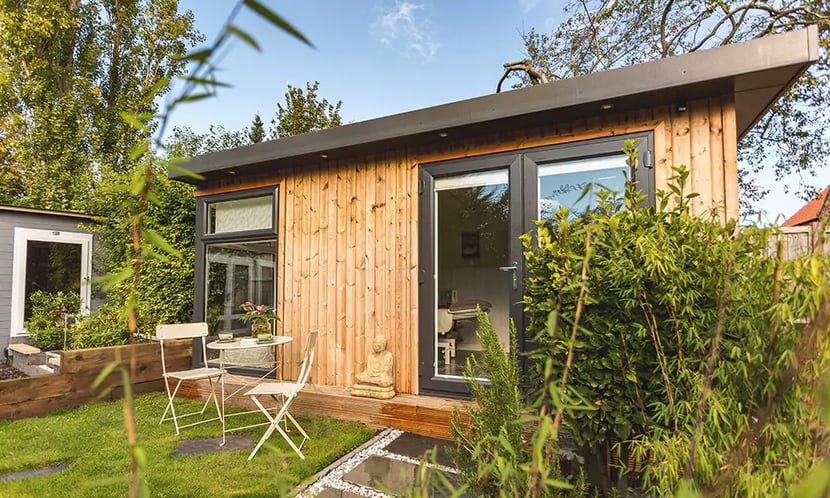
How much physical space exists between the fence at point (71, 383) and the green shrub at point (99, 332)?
842 mm

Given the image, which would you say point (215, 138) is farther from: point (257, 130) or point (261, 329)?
point (261, 329)

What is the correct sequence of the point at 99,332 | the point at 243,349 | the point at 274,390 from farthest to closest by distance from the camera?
1. the point at 99,332
2. the point at 243,349
3. the point at 274,390

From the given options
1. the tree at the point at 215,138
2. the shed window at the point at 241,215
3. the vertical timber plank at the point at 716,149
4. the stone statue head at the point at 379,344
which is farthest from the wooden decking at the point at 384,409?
the tree at the point at 215,138

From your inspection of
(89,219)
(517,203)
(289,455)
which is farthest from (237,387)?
(89,219)

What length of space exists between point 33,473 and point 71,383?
1.77 m

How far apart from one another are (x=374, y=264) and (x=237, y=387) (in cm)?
210

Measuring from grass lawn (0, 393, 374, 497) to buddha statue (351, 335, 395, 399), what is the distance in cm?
32

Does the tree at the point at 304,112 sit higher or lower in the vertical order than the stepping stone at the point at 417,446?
higher

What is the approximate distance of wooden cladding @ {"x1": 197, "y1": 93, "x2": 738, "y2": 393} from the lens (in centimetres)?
372

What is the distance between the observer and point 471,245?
6.90 meters

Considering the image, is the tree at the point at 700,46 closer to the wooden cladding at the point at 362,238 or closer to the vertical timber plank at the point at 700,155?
the wooden cladding at the point at 362,238

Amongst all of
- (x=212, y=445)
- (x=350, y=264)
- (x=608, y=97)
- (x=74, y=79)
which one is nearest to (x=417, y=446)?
(x=212, y=445)

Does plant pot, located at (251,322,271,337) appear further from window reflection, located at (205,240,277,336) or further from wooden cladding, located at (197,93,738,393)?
window reflection, located at (205,240,277,336)

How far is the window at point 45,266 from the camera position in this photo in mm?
6758
